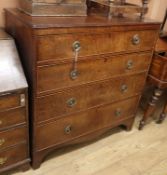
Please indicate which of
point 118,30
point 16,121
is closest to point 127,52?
point 118,30

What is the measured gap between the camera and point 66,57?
1.22 meters

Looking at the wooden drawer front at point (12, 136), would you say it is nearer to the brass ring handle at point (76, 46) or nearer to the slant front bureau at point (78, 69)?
the slant front bureau at point (78, 69)

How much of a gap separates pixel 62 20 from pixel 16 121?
23.6 inches

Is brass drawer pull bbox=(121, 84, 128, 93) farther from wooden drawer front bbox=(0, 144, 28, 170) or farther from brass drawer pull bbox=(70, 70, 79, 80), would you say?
wooden drawer front bbox=(0, 144, 28, 170)

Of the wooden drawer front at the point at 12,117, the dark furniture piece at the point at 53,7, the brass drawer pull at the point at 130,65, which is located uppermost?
the dark furniture piece at the point at 53,7

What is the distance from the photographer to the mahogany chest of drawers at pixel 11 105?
1137 millimetres

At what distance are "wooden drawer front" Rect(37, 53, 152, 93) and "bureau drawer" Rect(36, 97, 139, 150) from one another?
10.2 inches

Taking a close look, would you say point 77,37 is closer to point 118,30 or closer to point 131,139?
point 118,30

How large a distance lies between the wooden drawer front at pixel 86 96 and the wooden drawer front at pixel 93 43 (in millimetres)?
228

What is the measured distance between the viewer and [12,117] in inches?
47.7

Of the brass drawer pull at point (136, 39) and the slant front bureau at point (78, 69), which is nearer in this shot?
the slant front bureau at point (78, 69)

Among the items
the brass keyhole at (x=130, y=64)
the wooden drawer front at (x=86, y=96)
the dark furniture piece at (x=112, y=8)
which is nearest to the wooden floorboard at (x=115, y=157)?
the wooden drawer front at (x=86, y=96)

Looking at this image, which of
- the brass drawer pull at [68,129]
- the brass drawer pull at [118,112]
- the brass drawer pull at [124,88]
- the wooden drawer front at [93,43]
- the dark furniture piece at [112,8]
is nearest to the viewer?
the wooden drawer front at [93,43]

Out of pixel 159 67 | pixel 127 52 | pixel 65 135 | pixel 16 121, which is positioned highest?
pixel 127 52
